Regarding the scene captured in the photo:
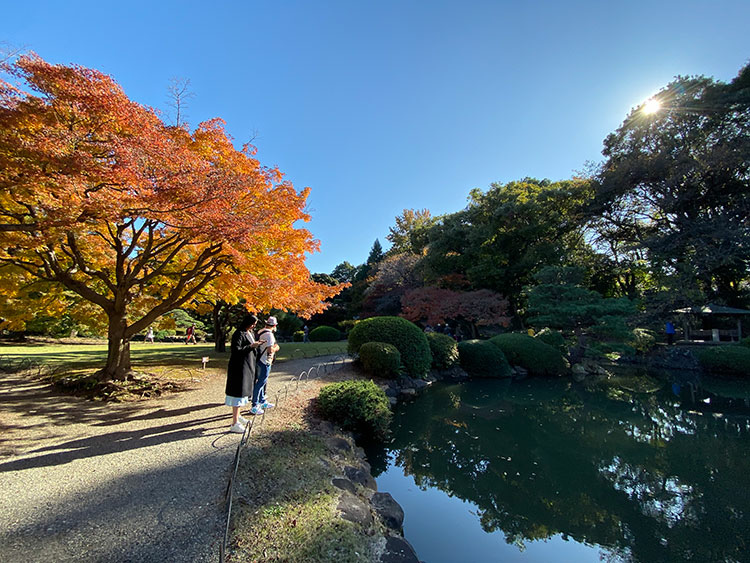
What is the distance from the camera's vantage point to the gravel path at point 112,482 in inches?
89.2

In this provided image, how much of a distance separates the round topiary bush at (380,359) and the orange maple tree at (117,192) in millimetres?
2620

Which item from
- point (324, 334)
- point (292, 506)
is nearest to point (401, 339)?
point (292, 506)

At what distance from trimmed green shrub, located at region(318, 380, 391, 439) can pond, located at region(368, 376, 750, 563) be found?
471 millimetres

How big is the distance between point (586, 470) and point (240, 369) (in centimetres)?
534

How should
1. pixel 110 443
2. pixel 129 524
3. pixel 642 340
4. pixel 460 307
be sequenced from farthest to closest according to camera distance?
pixel 460 307
pixel 642 340
pixel 110 443
pixel 129 524

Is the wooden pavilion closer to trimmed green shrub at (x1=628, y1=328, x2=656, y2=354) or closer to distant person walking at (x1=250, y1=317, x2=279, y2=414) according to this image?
trimmed green shrub at (x1=628, y1=328, x2=656, y2=354)

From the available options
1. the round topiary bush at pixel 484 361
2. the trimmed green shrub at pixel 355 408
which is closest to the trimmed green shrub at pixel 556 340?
the round topiary bush at pixel 484 361

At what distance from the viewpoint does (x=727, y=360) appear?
43.7 feet

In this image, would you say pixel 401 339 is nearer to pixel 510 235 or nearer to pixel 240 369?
pixel 240 369

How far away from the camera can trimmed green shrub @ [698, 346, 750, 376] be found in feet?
42.6

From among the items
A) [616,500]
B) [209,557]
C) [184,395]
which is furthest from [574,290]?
[209,557]

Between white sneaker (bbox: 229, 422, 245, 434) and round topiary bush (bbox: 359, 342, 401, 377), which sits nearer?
white sneaker (bbox: 229, 422, 245, 434)

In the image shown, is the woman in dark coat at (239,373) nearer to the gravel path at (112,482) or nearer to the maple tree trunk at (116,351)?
the gravel path at (112,482)


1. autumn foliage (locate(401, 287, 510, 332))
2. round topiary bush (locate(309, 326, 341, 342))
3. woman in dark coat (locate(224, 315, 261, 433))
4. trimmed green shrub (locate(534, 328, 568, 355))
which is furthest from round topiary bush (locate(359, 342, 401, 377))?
round topiary bush (locate(309, 326, 341, 342))
